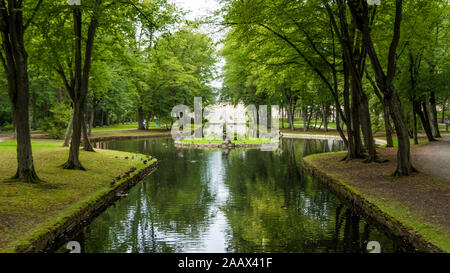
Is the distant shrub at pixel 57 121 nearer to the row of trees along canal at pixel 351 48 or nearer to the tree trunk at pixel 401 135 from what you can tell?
the row of trees along canal at pixel 351 48

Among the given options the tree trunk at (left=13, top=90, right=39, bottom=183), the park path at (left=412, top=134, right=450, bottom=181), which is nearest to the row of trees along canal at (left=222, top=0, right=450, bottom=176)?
the park path at (left=412, top=134, right=450, bottom=181)

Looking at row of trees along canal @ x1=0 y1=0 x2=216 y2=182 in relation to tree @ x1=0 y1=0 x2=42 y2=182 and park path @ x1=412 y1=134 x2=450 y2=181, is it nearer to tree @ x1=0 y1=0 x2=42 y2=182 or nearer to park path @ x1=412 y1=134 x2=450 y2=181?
tree @ x1=0 y1=0 x2=42 y2=182

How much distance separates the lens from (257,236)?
839 centimetres

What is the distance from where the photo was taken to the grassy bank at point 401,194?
748 cm

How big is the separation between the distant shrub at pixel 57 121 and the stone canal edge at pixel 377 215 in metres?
26.6

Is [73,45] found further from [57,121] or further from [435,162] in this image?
[57,121]

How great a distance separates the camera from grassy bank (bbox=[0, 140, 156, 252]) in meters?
7.48

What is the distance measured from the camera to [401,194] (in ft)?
34.6

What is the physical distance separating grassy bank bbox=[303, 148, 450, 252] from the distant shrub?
25.6m

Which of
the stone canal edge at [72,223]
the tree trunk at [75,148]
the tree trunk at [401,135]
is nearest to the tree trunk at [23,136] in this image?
the stone canal edge at [72,223]

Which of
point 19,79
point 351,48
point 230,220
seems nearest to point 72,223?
point 230,220

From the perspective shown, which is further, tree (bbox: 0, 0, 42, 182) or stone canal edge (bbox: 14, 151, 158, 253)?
tree (bbox: 0, 0, 42, 182)
